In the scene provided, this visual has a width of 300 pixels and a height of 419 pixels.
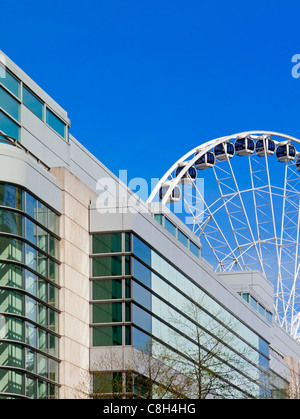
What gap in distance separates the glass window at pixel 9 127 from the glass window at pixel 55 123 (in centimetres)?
375

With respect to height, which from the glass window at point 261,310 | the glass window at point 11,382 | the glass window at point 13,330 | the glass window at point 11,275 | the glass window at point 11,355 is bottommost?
the glass window at point 11,382

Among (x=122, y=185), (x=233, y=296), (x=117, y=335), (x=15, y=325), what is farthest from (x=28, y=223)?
(x=233, y=296)

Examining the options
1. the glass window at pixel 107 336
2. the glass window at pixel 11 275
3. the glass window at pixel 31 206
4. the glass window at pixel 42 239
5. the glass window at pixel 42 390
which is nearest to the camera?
the glass window at pixel 11 275

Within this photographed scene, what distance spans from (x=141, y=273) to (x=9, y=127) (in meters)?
10.0

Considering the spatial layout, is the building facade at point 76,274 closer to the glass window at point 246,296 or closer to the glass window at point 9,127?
the glass window at point 9,127

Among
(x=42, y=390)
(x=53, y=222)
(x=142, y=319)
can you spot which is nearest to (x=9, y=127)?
(x=53, y=222)

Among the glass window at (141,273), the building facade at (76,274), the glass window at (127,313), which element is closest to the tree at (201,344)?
the building facade at (76,274)

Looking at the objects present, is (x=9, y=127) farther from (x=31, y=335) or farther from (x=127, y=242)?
(x=31, y=335)

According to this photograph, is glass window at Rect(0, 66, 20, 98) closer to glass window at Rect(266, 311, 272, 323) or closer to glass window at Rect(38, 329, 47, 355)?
glass window at Rect(38, 329, 47, 355)

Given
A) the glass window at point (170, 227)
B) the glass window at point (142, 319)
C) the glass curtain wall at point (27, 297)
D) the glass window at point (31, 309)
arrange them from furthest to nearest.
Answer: the glass window at point (170, 227), the glass window at point (142, 319), the glass window at point (31, 309), the glass curtain wall at point (27, 297)

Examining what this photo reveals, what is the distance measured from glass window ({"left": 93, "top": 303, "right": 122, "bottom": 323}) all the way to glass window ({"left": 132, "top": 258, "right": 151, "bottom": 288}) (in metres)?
2.00

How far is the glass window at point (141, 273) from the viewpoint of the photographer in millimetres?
53500

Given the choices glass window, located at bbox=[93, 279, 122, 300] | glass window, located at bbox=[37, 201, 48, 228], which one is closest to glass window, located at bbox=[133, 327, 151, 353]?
glass window, located at bbox=[93, 279, 122, 300]

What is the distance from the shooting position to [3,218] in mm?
45281
